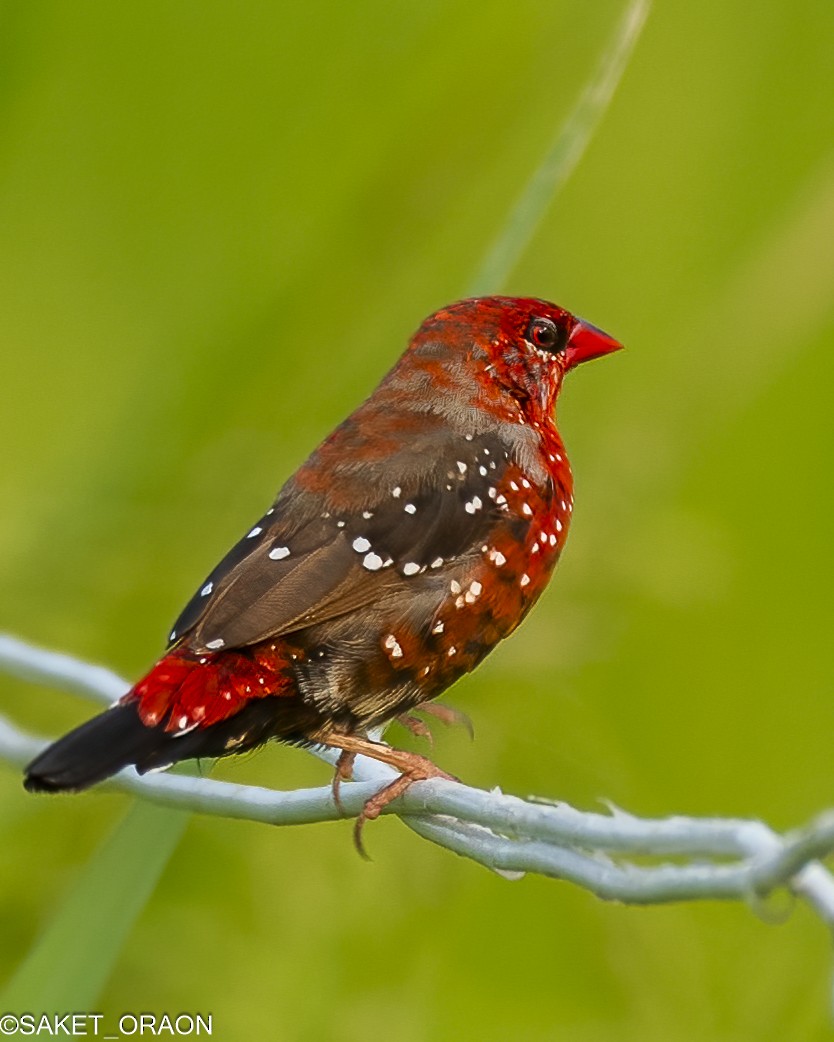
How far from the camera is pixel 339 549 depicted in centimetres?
174

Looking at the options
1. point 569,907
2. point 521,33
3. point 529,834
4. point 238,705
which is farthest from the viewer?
point 521,33

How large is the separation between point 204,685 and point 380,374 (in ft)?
2.23

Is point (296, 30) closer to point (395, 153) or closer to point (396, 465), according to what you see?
point (395, 153)

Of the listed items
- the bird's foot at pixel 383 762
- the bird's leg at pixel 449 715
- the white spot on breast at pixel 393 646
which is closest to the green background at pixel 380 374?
the bird's leg at pixel 449 715

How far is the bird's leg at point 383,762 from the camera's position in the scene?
1521 millimetres

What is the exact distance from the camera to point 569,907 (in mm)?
1971

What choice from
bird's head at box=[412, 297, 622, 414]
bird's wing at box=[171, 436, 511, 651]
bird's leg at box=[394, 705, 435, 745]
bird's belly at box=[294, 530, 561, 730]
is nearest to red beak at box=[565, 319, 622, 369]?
bird's head at box=[412, 297, 622, 414]

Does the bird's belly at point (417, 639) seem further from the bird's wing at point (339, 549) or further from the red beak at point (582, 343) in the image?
the red beak at point (582, 343)

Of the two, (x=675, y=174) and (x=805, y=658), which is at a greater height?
(x=675, y=174)

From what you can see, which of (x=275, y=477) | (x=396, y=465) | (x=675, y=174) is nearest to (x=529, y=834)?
(x=396, y=465)

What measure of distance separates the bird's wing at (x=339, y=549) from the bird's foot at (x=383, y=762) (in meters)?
0.15

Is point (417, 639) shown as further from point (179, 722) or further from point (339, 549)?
point (179, 722)

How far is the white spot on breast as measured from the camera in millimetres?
1723

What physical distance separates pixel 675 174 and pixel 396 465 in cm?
68
